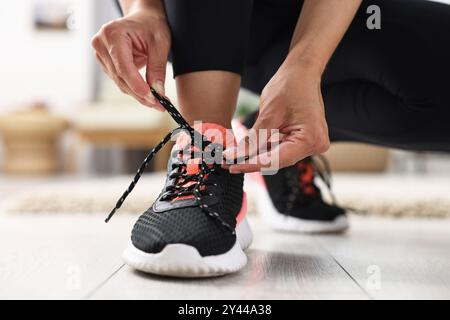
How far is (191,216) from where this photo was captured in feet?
1.94

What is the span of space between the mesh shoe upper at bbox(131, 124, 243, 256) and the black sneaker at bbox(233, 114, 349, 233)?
322mm

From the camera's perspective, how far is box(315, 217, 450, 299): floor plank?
56 centimetres

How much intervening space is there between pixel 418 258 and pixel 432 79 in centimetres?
26

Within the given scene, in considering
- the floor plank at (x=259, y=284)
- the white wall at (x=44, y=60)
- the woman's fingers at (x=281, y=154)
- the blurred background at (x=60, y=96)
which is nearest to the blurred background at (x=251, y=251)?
the floor plank at (x=259, y=284)

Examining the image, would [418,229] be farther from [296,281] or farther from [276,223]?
[296,281]

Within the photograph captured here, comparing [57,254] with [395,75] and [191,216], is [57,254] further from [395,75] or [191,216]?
[395,75]

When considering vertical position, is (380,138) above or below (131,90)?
below

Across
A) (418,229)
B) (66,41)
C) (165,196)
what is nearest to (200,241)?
(165,196)

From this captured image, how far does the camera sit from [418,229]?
3.46 ft

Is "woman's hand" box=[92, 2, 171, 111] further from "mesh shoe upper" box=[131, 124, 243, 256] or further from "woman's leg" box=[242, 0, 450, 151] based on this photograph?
"woman's leg" box=[242, 0, 450, 151]

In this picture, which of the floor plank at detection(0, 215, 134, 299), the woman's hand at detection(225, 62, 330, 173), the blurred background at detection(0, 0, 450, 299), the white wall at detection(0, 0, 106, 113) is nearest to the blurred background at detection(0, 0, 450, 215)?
the white wall at detection(0, 0, 106, 113)

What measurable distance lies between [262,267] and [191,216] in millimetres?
128
